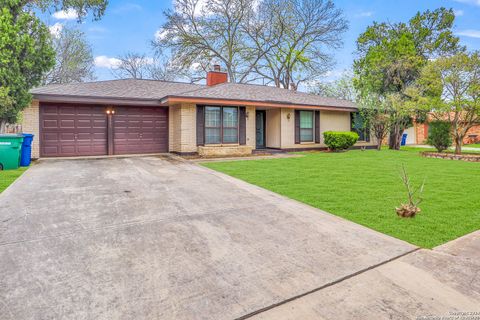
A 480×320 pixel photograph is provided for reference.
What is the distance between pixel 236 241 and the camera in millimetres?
3139

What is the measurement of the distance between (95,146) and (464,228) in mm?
12157

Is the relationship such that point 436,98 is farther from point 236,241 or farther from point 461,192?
point 236,241

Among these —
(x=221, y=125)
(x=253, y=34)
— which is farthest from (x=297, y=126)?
(x=253, y=34)

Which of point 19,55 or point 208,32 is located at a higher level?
point 208,32

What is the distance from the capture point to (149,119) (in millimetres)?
12562

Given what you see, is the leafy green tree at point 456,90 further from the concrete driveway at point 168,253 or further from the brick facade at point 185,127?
the concrete driveway at point 168,253

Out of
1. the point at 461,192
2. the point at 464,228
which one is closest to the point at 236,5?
the point at 461,192

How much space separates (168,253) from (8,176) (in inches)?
255

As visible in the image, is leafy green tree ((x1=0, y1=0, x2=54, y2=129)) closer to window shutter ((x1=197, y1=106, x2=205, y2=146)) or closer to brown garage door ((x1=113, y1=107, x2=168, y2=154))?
brown garage door ((x1=113, y1=107, x2=168, y2=154))

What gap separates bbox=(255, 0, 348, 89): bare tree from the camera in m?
24.3

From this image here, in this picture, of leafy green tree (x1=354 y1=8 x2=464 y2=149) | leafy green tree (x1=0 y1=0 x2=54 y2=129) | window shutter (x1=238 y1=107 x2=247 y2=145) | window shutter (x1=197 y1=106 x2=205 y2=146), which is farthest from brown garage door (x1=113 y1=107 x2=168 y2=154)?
leafy green tree (x1=354 y1=8 x2=464 y2=149)

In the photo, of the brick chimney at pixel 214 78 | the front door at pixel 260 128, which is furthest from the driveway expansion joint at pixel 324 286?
the brick chimney at pixel 214 78

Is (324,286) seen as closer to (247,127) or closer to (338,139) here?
(247,127)

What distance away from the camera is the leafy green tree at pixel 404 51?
17.2 meters
